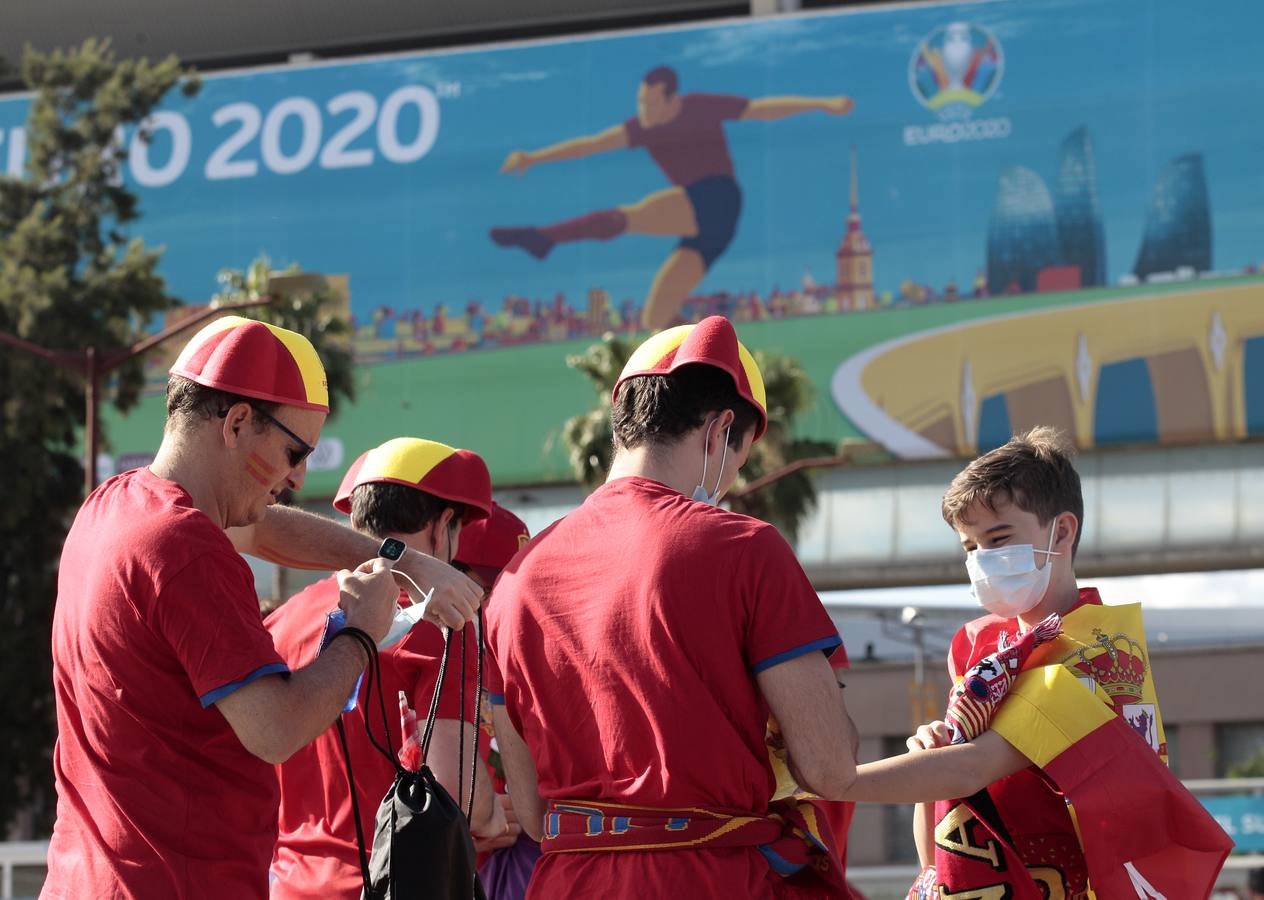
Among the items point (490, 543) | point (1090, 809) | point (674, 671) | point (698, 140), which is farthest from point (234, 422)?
point (698, 140)

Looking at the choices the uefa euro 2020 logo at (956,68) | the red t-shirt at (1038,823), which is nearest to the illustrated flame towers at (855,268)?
the uefa euro 2020 logo at (956,68)

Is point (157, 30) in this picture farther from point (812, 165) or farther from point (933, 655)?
point (933, 655)

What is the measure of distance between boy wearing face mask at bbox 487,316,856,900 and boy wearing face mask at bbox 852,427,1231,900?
0.24 metres

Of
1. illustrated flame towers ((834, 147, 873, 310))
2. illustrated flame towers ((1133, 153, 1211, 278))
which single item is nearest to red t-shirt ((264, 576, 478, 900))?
illustrated flame towers ((1133, 153, 1211, 278))

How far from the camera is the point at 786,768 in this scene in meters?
3.64

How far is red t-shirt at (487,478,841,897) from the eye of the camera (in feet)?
11.5

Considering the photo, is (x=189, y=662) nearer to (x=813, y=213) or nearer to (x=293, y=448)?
(x=293, y=448)

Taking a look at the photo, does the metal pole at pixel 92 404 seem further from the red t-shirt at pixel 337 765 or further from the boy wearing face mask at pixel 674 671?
the boy wearing face mask at pixel 674 671

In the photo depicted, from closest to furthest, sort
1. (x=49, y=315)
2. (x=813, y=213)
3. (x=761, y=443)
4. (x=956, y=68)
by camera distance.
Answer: (x=49, y=315) < (x=761, y=443) < (x=956, y=68) < (x=813, y=213)

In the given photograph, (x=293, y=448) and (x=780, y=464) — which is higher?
(x=780, y=464)

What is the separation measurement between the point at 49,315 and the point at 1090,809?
31574mm

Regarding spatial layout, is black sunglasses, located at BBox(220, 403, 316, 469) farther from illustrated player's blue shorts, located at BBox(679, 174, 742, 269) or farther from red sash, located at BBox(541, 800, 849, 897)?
illustrated player's blue shorts, located at BBox(679, 174, 742, 269)

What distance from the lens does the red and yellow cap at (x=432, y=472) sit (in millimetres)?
4945

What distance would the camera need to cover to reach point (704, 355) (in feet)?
12.1
